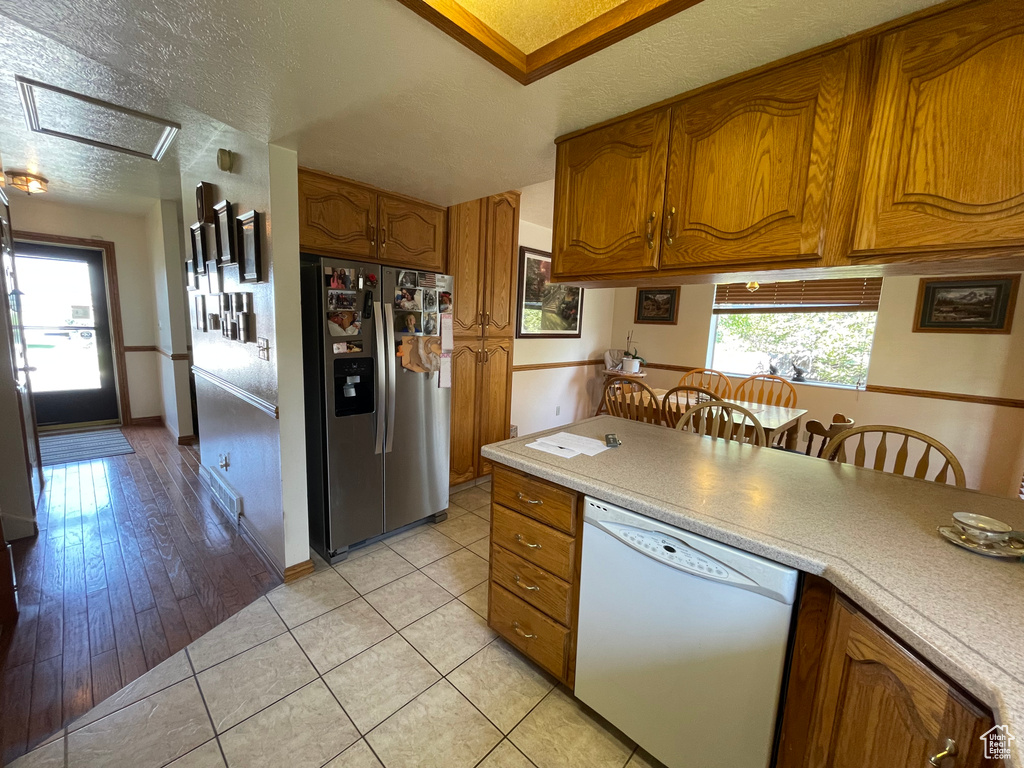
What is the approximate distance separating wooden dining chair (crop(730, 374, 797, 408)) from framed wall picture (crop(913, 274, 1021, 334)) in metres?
1.02

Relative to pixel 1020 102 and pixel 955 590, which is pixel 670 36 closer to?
pixel 1020 102

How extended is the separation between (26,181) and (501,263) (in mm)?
3799

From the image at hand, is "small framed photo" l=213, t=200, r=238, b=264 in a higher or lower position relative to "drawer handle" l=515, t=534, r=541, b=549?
higher

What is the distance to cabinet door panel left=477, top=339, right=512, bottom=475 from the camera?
3.20 m

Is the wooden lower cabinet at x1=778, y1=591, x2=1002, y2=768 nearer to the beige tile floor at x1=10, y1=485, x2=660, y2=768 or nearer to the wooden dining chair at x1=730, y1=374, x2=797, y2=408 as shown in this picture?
the beige tile floor at x1=10, y1=485, x2=660, y2=768

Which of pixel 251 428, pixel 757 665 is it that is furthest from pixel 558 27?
pixel 251 428

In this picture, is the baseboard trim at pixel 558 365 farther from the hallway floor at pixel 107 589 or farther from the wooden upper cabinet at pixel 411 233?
the hallway floor at pixel 107 589

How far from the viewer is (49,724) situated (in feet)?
4.40

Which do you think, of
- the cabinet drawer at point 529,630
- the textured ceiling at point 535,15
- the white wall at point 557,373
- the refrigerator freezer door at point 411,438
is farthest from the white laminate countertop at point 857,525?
the white wall at point 557,373

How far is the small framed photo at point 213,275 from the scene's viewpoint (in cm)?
257

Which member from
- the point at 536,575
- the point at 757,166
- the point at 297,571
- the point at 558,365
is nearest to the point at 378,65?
the point at 757,166

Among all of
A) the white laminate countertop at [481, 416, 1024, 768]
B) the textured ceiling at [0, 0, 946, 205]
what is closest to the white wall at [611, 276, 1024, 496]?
the white laminate countertop at [481, 416, 1024, 768]

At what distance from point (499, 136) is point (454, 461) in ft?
7.19

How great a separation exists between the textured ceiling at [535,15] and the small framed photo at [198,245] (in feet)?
7.96
